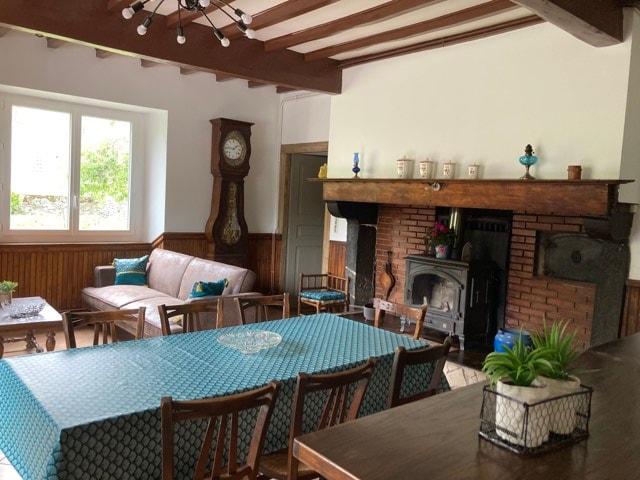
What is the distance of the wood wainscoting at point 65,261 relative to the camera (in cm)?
557

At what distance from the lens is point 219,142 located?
643 cm

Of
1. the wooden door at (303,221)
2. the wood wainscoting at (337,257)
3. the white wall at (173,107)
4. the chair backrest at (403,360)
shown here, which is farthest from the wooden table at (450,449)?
the wooden door at (303,221)

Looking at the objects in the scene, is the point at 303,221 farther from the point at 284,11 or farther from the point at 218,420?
the point at 218,420

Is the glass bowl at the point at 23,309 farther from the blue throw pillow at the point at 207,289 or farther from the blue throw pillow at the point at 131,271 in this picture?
the blue throw pillow at the point at 131,271

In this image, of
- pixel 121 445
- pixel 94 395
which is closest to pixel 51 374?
pixel 94 395

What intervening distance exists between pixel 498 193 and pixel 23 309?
365 cm

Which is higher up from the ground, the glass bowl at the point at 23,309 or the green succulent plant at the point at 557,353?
the green succulent plant at the point at 557,353

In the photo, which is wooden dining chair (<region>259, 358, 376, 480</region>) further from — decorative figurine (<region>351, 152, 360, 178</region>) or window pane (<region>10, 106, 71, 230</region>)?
window pane (<region>10, 106, 71, 230</region>)

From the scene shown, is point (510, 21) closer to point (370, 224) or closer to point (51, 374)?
point (370, 224)

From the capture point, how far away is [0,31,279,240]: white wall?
5.36 m

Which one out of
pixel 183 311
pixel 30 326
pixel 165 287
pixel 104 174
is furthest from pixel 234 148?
pixel 183 311

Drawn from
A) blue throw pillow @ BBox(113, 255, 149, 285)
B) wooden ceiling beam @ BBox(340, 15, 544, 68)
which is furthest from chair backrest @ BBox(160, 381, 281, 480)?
blue throw pillow @ BBox(113, 255, 149, 285)

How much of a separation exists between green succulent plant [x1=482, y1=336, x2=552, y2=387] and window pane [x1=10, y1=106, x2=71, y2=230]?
5.71 meters

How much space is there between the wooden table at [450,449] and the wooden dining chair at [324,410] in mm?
404
